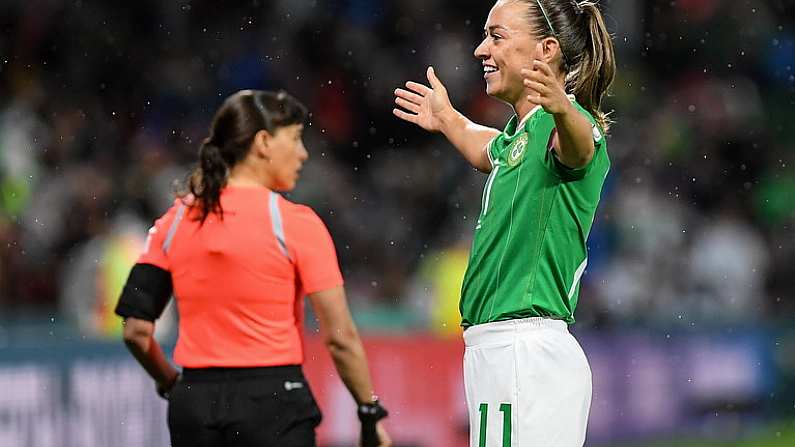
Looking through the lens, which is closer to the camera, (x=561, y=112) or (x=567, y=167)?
(x=561, y=112)

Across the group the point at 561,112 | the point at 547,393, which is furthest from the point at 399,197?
the point at 561,112

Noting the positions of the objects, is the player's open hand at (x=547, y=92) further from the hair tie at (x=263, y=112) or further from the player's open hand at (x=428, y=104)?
the hair tie at (x=263, y=112)

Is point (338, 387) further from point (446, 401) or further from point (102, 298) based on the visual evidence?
point (102, 298)

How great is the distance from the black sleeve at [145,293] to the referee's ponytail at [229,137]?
0.30 metres

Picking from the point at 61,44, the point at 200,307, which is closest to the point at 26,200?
the point at 61,44

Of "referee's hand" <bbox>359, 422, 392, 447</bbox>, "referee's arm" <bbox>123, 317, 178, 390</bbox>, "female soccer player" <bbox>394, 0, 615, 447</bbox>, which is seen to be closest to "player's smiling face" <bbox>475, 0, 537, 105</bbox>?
"female soccer player" <bbox>394, 0, 615, 447</bbox>

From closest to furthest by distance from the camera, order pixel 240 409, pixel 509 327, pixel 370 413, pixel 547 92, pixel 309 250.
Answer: pixel 547 92
pixel 509 327
pixel 240 409
pixel 309 250
pixel 370 413

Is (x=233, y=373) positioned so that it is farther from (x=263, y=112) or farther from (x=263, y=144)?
(x=263, y=112)

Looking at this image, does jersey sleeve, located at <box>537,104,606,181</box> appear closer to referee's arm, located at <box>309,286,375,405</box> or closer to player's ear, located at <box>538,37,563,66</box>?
player's ear, located at <box>538,37,563,66</box>

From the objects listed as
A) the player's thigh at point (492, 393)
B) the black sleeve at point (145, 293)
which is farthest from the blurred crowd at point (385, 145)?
the player's thigh at point (492, 393)

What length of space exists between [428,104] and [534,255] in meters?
1.03

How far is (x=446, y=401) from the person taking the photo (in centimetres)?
955

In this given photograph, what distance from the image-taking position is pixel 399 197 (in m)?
13.3

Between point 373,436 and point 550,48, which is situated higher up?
point 550,48
